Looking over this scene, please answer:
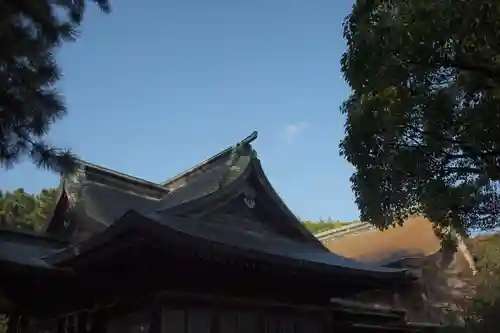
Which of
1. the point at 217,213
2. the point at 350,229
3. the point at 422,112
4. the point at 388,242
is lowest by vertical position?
the point at 217,213

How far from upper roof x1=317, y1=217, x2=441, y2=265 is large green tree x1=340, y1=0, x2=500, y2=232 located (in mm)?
9483

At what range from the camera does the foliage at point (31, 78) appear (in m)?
6.80

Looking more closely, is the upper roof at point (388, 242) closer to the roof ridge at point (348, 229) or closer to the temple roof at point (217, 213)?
the roof ridge at point (348, 229)

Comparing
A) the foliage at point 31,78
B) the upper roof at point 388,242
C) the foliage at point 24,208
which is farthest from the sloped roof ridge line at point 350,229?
the foliage at point 31,78

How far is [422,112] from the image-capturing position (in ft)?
25.0

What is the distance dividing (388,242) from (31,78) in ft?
51.2

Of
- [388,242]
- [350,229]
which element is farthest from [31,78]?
[350,229]

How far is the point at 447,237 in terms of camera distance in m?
9.08

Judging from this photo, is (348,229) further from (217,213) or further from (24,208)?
(217,213)

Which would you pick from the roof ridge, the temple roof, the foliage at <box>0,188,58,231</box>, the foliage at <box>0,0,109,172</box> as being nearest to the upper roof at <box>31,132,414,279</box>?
the temple roof

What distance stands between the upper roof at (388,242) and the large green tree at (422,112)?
9483 mm

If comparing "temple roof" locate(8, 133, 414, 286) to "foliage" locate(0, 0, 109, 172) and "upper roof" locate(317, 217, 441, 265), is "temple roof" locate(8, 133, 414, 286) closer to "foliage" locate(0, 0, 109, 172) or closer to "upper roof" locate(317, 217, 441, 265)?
"foliage" locate(0, 0, 109, 172)

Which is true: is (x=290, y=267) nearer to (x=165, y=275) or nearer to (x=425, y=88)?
(x=165, y=275)

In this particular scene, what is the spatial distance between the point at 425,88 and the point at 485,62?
727 mm
